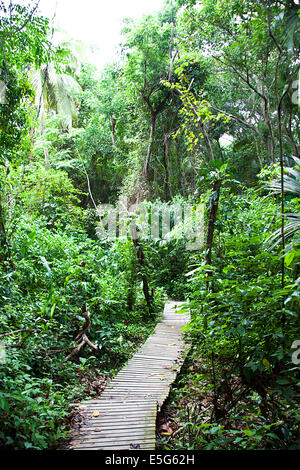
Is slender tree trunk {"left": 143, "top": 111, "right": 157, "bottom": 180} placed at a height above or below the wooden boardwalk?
Result: above

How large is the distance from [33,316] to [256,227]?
3047mm

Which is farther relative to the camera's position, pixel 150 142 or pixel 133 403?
pixel 150 142

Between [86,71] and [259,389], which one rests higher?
[86,71]

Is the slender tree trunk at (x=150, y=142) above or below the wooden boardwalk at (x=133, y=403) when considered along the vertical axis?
above

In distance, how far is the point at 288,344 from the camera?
1712mm

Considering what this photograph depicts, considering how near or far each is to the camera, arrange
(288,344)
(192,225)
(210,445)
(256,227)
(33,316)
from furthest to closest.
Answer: (192,225)
(256,227)
(33,316)
(210,445)
(288,344)

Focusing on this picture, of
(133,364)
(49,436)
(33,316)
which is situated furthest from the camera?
(133,364)

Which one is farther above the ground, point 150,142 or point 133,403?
point 150,142

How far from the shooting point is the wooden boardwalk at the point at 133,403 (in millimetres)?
2082

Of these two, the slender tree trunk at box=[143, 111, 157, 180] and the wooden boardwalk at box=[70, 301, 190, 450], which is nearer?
the wooden boardwalk at box=[70, 301, 190, 450]

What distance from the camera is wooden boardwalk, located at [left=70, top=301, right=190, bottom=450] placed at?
6.83 ft

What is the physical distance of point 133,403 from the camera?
260cm

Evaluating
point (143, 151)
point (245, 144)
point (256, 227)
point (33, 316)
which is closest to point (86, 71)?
point (143, 151)

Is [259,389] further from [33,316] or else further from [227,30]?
[227,30]
